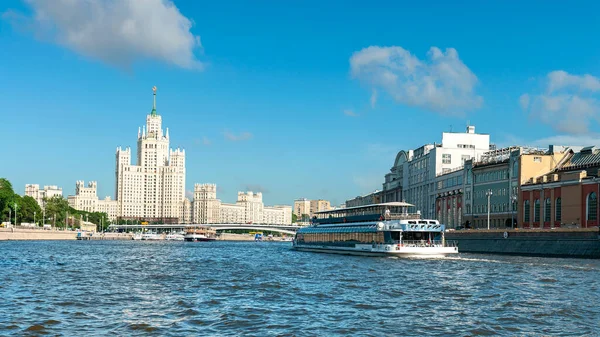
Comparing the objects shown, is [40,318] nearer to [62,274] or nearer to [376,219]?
[62,274]

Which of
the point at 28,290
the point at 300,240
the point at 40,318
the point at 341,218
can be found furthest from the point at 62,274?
the point at 300,240

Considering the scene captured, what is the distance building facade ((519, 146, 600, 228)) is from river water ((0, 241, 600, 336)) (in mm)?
40040

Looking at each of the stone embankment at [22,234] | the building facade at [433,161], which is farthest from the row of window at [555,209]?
the stone embankment at [22,234]

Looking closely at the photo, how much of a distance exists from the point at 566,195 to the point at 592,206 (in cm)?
603

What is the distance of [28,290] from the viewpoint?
4475cm

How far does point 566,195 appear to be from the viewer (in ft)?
345

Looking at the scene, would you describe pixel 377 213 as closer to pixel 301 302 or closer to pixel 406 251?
pixel 406 251

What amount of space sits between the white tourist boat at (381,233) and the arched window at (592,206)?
18.8m

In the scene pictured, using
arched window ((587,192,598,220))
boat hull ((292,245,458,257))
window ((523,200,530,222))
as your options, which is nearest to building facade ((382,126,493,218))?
window ((523,200,530,222))

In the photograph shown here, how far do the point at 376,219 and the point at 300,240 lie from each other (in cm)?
3257

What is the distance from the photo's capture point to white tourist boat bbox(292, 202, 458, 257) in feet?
277

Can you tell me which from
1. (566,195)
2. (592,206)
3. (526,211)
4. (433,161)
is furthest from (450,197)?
(592,206)

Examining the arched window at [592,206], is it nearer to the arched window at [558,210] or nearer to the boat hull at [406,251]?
the arched window at [558,210]

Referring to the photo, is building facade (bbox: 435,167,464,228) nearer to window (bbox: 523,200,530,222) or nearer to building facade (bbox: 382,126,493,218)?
building facade (bbox: 382,126,493,218)
